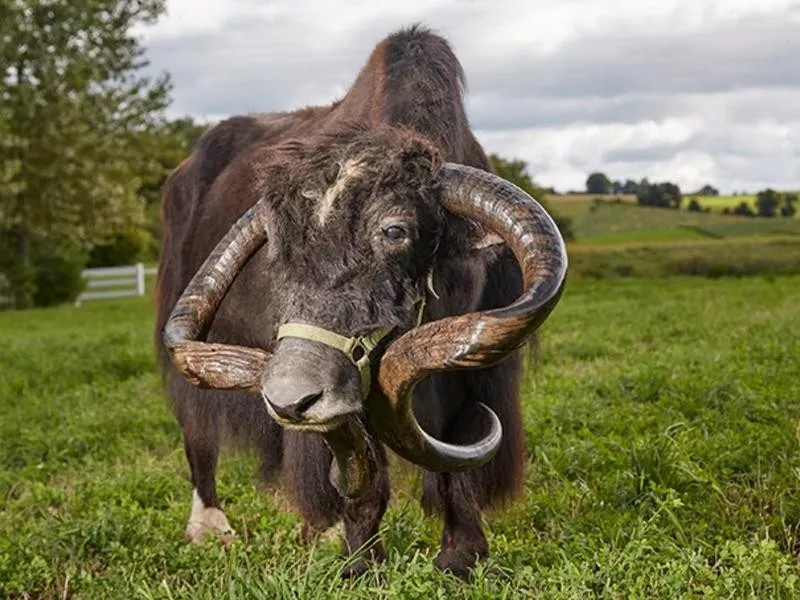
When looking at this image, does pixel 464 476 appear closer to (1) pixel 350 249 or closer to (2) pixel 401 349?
(2) pixel 401 349

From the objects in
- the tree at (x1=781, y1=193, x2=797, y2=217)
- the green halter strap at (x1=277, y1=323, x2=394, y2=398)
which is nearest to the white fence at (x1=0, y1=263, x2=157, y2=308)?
the tree at (x1=781, y1=193, x2=797, y2=217)

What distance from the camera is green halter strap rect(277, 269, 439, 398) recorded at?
142 inches

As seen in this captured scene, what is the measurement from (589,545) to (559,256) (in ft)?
5.70

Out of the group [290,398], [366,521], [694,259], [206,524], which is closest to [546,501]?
[366,521]

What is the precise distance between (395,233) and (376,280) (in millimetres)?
179

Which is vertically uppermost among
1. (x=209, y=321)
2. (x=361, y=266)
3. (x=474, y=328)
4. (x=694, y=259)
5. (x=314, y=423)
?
(x=361, y=266)

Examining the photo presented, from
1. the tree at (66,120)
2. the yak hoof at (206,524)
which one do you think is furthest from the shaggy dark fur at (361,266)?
the tree at (66,120)

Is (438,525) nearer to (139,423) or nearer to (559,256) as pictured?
(559,256)

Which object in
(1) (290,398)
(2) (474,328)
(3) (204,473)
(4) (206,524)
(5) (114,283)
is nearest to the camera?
(1) (290,398)

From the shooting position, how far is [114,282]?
119 feet

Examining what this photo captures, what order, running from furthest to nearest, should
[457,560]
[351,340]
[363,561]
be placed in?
[457,560]
[363,561]
[351,340]

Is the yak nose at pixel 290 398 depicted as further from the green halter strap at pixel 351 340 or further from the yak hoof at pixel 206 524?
the yak hoof at pixel 206 524

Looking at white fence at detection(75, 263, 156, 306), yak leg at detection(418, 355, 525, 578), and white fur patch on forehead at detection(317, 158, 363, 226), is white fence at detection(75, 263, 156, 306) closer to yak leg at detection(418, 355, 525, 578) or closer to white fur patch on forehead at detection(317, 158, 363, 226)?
yak leg at detection(418, 355, 525, 578)

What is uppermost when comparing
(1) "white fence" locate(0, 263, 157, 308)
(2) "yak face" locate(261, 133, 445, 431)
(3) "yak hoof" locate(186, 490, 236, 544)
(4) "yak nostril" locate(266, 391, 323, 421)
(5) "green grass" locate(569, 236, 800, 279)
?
(2) "yak face" locate(261, 133, 445, 431)
